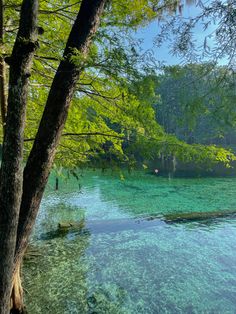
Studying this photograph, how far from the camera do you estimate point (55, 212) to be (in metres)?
12.5

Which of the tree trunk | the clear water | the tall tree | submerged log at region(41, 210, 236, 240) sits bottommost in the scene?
the clear water

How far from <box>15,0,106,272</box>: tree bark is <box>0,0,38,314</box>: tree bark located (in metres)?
0.50

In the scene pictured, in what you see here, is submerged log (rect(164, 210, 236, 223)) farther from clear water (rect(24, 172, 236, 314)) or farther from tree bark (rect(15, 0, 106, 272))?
tree bark (rect(15, 0, 106, 272))

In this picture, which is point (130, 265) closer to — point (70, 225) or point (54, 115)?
point (70, 225)

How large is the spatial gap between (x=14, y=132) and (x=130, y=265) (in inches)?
221

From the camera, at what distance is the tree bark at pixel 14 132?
2.72 metres

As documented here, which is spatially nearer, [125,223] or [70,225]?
[70,225]

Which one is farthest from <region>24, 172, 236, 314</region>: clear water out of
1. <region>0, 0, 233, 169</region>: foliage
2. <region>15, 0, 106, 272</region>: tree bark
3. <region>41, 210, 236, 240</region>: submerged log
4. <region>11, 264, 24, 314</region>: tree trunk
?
<region>15, 0, 106, 272</region>: tree bark

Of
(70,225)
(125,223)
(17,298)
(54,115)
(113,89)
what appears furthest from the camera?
(125,223)

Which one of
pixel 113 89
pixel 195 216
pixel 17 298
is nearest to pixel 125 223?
pixel 195 216

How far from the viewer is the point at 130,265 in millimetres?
7281

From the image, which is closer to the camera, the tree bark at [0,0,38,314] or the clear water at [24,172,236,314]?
the tree bark at [0,0,38,314]

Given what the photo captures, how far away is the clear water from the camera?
5.49 meters

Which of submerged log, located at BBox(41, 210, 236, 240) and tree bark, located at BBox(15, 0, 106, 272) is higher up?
tree bark, located at BBox(15, 0, 106, 272)
